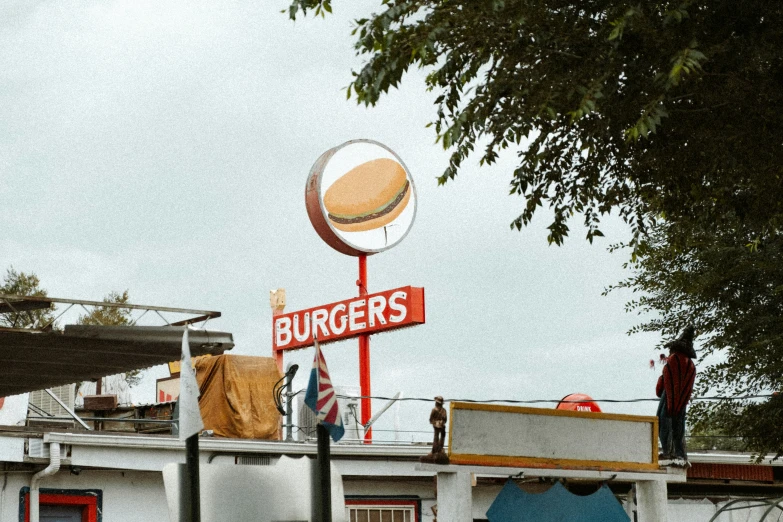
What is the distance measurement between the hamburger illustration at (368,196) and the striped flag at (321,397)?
62.1 ft

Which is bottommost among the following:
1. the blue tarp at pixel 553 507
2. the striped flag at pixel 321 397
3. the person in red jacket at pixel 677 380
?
the blue tarp at pixel 553 507

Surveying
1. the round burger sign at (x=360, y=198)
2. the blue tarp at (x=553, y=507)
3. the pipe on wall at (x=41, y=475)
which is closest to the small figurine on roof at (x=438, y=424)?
the blue tarp at (x=553, y=507)

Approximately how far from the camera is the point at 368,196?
2877 centimetres

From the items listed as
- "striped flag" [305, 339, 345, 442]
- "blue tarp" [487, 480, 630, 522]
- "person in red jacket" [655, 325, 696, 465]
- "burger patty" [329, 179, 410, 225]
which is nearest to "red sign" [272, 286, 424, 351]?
"burger patty" [329, 179, 410, 225]

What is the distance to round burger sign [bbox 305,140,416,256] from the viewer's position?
→ 28.4m

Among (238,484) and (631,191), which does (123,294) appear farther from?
(238,484)

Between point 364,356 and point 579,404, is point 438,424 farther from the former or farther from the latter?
point 364,356

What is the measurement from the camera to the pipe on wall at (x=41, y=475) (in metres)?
16.4

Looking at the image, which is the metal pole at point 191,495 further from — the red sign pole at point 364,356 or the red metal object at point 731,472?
the red sign pole at point 364,356

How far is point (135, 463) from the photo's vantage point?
57.5 feet

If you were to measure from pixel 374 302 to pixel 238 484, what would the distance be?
19123 millimetres

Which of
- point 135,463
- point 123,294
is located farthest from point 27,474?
point 123,294

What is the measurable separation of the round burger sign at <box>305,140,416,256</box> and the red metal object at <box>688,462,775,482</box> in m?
9.64

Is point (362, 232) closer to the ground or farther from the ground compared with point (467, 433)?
farther from the ground
